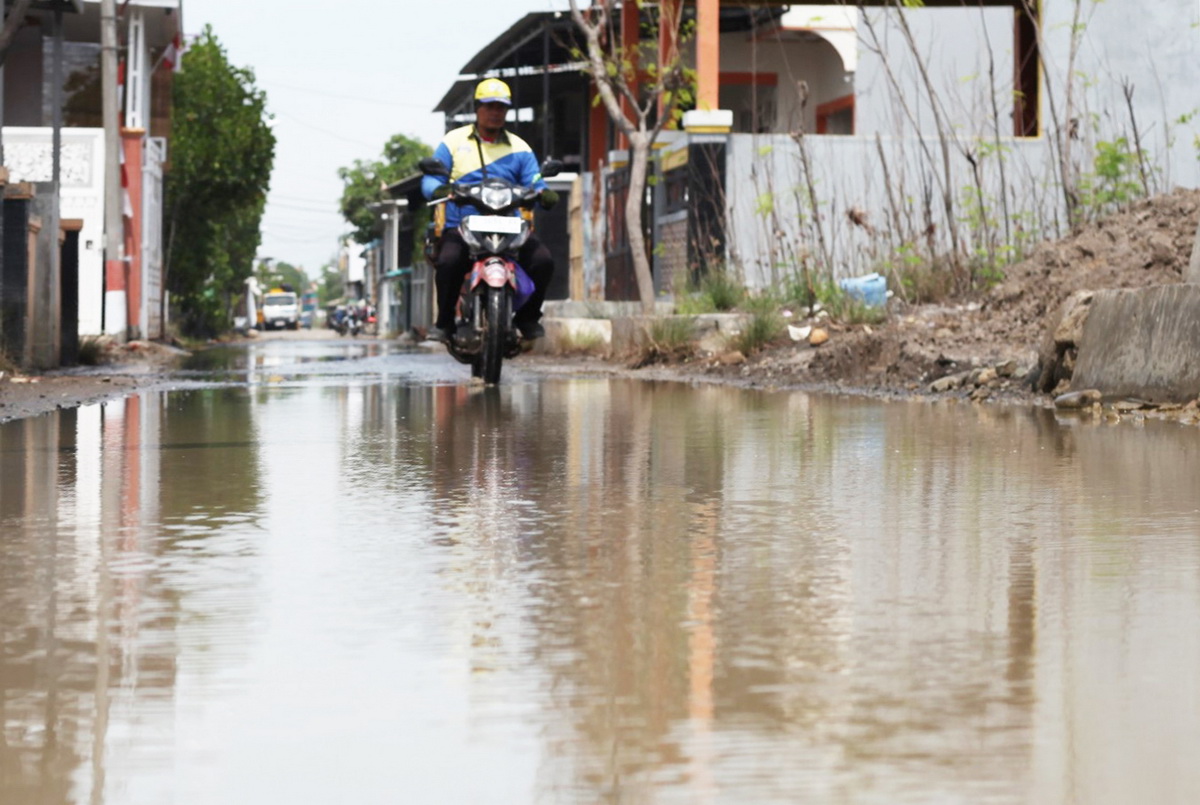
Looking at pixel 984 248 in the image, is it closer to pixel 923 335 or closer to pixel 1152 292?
pixel 923 335

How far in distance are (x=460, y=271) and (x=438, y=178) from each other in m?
0.73

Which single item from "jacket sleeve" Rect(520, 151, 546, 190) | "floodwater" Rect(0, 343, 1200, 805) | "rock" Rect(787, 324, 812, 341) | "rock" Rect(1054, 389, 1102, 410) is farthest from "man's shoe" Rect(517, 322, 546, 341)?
"floodwater" Rect(0, 343, 1200, 805)

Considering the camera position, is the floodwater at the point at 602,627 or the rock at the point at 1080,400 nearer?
the floodwater at the point at 602,627

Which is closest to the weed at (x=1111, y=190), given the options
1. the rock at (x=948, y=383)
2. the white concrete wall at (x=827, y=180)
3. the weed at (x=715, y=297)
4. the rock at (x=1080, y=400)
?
the weed at (x=715, y=297)

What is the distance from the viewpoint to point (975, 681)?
12.7 feet

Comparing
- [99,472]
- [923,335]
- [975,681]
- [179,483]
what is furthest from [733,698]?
[923,335]

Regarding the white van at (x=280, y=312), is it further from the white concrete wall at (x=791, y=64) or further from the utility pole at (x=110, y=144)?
the utility pole at (x=110, y=144)

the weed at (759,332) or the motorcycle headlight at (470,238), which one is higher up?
the motorcycle headlight at (470,238)

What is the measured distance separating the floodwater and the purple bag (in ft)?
19.6

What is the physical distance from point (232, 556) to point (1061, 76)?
23.7 metres

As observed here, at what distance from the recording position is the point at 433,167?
1451 centimetres

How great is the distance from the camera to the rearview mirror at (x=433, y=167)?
14383 mm

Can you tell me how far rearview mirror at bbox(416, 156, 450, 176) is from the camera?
1438 cm

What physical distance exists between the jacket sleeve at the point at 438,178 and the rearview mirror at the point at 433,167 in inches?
3.5
